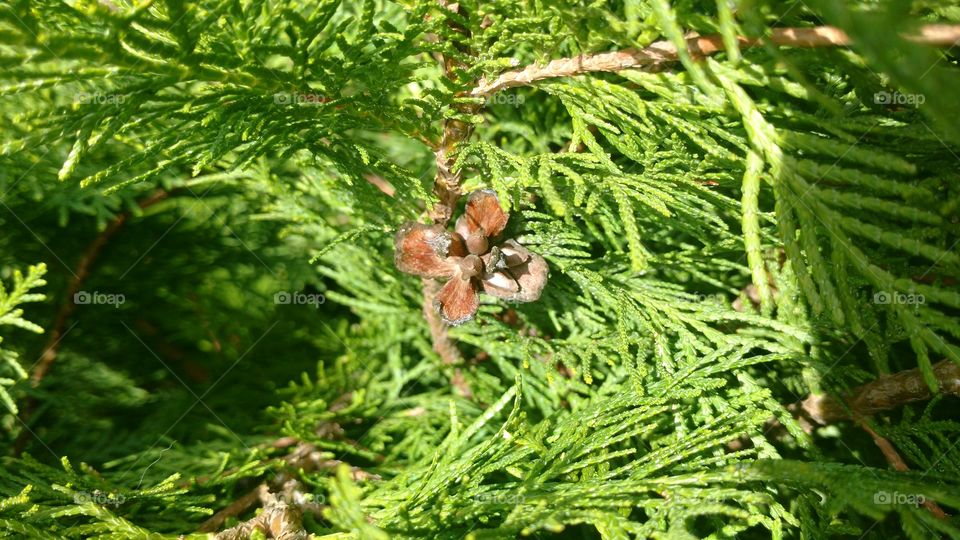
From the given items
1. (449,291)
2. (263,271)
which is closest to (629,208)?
(449,291)

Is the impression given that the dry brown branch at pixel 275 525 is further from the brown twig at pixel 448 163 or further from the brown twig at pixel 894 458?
the brown twig at pixel 894 458

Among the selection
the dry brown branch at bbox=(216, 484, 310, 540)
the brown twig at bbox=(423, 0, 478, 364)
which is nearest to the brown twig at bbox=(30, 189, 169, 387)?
the dry brown branch at bbox=(216, 484, 310, 540)

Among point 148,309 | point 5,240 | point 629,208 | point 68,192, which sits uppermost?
point 629,208

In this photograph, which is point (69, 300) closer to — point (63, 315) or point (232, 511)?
point (63, 315)

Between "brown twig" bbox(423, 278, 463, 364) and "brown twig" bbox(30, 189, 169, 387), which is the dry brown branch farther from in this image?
"brown twig" bbox(30, 189, 169, 387)

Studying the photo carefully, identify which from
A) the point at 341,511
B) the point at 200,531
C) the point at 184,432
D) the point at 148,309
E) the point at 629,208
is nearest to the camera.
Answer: the point at 341,511

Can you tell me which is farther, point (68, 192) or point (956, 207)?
point (68, 192)

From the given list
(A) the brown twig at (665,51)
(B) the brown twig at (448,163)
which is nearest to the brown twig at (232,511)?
(B) the brown twig at (448,163)

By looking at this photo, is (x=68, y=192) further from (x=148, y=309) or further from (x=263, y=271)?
(x=263, y=271)
